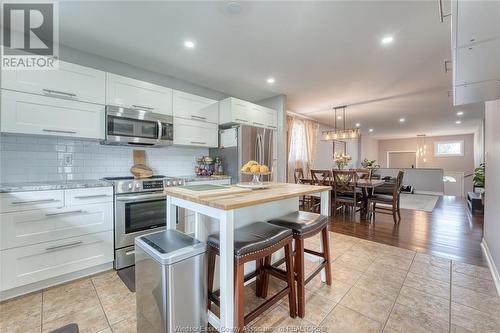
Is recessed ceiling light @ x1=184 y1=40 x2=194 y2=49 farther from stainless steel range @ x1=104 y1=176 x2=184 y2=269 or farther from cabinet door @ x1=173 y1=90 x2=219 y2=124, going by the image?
stainless steel range @ x1=104 y1=176 x2=184 y2=269

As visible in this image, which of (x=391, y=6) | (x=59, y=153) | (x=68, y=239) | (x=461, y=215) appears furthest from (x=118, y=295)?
(x=461, y=215)

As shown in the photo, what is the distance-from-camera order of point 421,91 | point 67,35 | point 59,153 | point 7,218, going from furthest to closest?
point 421,91
point 59,153
point 67,35
point 7,218

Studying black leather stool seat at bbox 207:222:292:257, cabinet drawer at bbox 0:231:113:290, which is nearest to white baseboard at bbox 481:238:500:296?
black leather stool seat at bbox 207:222:292:257

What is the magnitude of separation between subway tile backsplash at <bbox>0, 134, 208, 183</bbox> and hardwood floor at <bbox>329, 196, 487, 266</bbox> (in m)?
3.38

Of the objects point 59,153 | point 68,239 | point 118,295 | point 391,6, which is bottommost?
point 118,295

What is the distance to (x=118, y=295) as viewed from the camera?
1810mm

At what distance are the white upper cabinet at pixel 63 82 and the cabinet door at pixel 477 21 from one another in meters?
2.99

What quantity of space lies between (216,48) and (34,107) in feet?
6.32

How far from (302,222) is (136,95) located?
2479 millimetres

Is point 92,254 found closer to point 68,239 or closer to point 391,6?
point 68,239

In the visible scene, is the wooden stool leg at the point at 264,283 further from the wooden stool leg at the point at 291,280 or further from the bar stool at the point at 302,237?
the wooden stool leg at the point at 291,280

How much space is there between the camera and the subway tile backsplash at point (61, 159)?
85.1 inches

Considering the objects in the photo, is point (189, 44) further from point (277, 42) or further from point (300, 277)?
point (300, 277)

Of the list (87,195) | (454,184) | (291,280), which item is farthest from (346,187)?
(454,184)
